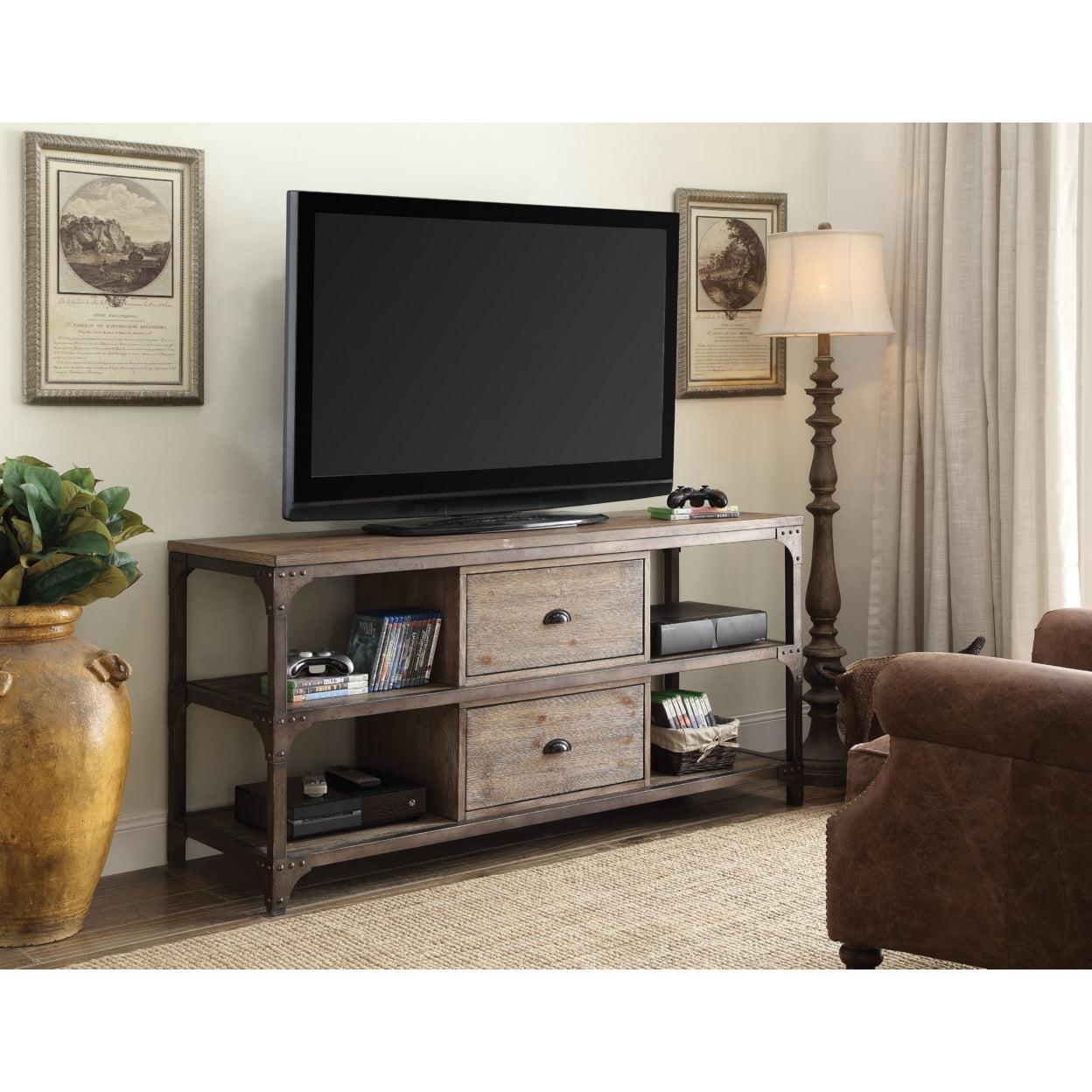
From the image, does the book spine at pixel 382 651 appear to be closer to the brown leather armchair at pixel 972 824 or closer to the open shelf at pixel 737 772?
the open shelf at pixel 737 772

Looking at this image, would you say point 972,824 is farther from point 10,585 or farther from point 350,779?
point 10,585

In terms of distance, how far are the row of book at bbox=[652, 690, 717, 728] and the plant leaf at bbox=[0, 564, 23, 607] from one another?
1739 millimetres

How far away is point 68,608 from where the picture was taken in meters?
2.60

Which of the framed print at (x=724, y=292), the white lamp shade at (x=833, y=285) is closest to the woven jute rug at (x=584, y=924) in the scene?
the white lamp shade at (x=833, y=285)

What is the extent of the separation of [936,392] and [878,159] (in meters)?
0.83

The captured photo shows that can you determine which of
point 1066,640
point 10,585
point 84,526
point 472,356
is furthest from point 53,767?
point 1066,640

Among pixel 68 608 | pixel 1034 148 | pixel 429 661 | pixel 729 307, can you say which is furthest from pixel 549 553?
pixel 1034 148

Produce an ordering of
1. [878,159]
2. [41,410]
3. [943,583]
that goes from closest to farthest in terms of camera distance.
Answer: [41,410] < [943,583] < [878,159]

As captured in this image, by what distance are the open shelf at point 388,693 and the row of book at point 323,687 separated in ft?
0.05

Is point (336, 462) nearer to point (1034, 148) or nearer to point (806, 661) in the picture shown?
point (806, 661)

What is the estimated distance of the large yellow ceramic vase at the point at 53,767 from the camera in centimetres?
246

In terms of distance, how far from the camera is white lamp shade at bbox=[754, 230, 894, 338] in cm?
365

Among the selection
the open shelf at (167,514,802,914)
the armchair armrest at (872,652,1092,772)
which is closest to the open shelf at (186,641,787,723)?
the open shelf at (167,514,802,914)

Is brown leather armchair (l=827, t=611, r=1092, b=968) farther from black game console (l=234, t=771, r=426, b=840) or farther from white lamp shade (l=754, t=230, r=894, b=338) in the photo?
white lamp shade (l=754, t=230, r=894, b=338)
